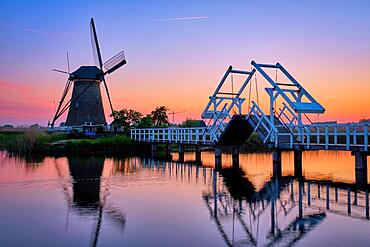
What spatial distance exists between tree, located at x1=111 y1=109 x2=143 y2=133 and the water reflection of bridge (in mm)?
34877

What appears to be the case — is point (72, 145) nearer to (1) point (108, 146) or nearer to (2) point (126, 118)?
(1) point (108, 146)

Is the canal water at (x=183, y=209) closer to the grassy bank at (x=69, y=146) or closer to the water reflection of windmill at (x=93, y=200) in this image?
the water reflection of windmill at (x=93, y=200)

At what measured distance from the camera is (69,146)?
36.2 meters

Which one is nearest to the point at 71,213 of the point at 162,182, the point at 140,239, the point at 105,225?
the point at 105,225

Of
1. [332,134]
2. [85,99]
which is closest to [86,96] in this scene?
[85,99]

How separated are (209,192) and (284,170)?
8621mm

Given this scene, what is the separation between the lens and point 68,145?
36.2 metres

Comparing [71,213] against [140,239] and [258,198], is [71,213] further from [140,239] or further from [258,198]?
[258,198]

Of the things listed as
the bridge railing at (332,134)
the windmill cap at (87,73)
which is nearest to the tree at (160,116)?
the windmill cap at (87,73)

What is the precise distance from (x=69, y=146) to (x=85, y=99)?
43.6ft

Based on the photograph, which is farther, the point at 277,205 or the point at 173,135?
the point at 173,135

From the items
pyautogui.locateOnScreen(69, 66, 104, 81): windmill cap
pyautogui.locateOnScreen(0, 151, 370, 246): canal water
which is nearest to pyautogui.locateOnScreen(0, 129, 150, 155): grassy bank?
pyautogui.locateOnScreen(69, 66, 104, 81): windmill cap

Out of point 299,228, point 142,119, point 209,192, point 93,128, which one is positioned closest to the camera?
point 299,228

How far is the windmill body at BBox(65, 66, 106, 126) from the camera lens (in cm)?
4853
